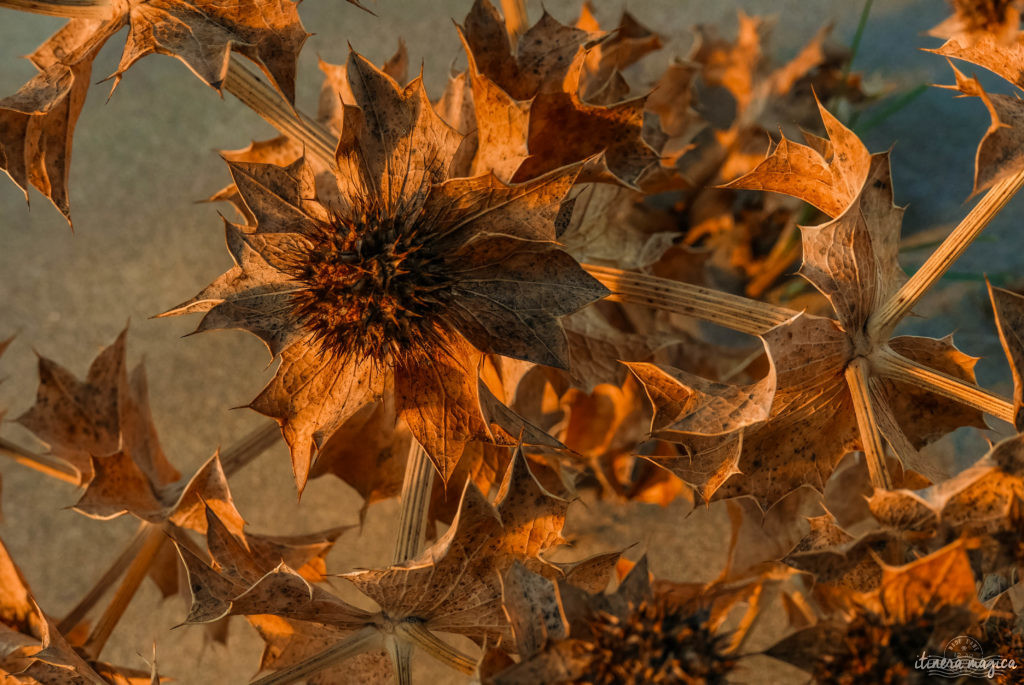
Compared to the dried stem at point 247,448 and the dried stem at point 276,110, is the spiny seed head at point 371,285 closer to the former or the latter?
the dried stem at point 276,110

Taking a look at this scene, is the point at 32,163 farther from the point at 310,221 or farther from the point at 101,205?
the point at 101,205

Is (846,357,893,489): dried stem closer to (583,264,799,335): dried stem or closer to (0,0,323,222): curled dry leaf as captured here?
(583,264,799,335): dried stem

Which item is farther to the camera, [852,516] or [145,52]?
[852,516]

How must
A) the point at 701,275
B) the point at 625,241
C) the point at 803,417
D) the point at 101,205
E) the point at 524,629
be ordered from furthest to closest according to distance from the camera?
the point at 101,205 < the point at 701,275 < the point at 625,241 < the point at 803,417 < the point at 524,629

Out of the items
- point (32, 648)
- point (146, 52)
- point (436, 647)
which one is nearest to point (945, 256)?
point (436, 647)

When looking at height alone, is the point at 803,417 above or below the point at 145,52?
below

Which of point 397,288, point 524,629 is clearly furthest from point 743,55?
point 524,629

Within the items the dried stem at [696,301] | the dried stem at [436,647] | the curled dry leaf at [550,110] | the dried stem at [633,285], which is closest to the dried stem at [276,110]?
the dried stem at [633,285]
